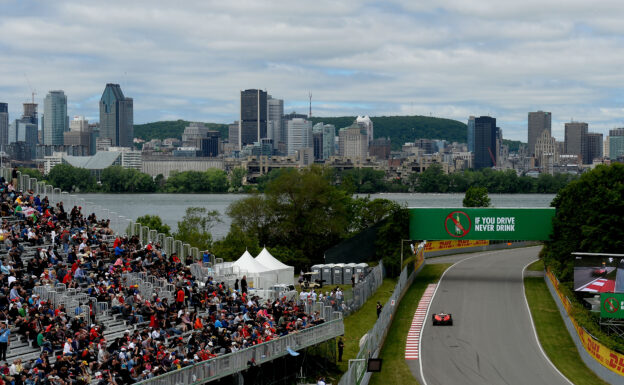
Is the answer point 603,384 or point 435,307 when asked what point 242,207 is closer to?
point 435,307

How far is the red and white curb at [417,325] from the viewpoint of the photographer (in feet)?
145

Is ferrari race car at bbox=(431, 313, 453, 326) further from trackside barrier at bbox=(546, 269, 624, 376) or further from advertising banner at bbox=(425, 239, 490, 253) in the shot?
advertising banner at bbox=(425, 239, 490, 253)

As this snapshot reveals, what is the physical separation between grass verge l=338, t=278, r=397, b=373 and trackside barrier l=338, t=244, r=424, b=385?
0.97m

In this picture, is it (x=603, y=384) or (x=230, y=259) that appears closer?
(x=603, y=384)

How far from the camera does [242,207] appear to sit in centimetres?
8538

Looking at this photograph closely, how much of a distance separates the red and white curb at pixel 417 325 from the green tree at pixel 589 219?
29.8ft

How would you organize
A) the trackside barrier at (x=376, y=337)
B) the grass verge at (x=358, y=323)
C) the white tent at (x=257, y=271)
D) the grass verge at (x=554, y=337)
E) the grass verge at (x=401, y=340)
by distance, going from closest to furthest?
the trackside barrier at (x=376, y=337) → the grass verge at (x=401, y=340) → the grass verge at (x=554, y=337) → the grass verge at (x=358, y=323) → the white tent at (x=257, y=271)

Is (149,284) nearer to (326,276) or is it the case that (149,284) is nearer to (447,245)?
(326,276)

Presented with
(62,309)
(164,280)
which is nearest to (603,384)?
(164,280)

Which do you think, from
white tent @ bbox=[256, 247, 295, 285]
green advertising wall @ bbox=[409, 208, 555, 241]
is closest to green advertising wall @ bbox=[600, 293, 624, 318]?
white tent @ bbox=[256, 247, 295, 285]

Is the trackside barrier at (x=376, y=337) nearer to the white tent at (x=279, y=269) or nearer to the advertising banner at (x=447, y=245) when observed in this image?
the white tent at (x=279, y=269)

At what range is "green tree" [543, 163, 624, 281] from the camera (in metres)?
61.7

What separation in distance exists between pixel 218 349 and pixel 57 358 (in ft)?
23.3

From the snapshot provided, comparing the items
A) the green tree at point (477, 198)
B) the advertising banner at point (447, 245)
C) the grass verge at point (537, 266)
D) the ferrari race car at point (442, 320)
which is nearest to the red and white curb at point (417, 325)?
the ferrari race car at point (442, 320)
